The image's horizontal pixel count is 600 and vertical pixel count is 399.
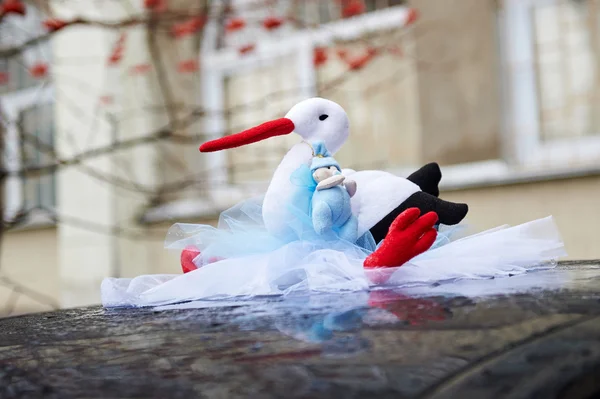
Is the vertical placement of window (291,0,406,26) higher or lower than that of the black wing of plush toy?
higher

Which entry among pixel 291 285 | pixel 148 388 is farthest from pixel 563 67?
pixel 148 388

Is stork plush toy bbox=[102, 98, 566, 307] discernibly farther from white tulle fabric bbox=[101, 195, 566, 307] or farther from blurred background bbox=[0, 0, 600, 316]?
blurred background bbox=[0, 0, 600, 316]

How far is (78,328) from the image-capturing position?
74 centimetres

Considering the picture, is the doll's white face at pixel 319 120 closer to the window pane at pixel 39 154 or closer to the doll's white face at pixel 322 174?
the doll's white face at pixel 322 174

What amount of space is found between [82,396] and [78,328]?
29 centimetres

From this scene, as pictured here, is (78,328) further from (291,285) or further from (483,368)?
(483,368)

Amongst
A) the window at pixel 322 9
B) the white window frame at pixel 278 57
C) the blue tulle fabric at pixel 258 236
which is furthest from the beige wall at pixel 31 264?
the blue tulle fabric at pixel 258 236

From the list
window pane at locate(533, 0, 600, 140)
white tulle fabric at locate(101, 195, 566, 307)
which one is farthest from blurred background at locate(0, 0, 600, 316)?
white tulle fabric at locate(101, 195, 566, 307)

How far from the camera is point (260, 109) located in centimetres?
401

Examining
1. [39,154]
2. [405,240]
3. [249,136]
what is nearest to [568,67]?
[249,136]

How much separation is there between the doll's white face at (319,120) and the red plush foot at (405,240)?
0.31 meters

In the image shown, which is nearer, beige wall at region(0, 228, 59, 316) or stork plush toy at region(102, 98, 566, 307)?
stork plush toy at region(102, 98, 566, 307)

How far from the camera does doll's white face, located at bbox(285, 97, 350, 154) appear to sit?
117 centimetres

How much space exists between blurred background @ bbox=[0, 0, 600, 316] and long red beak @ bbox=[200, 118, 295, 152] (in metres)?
1.89
